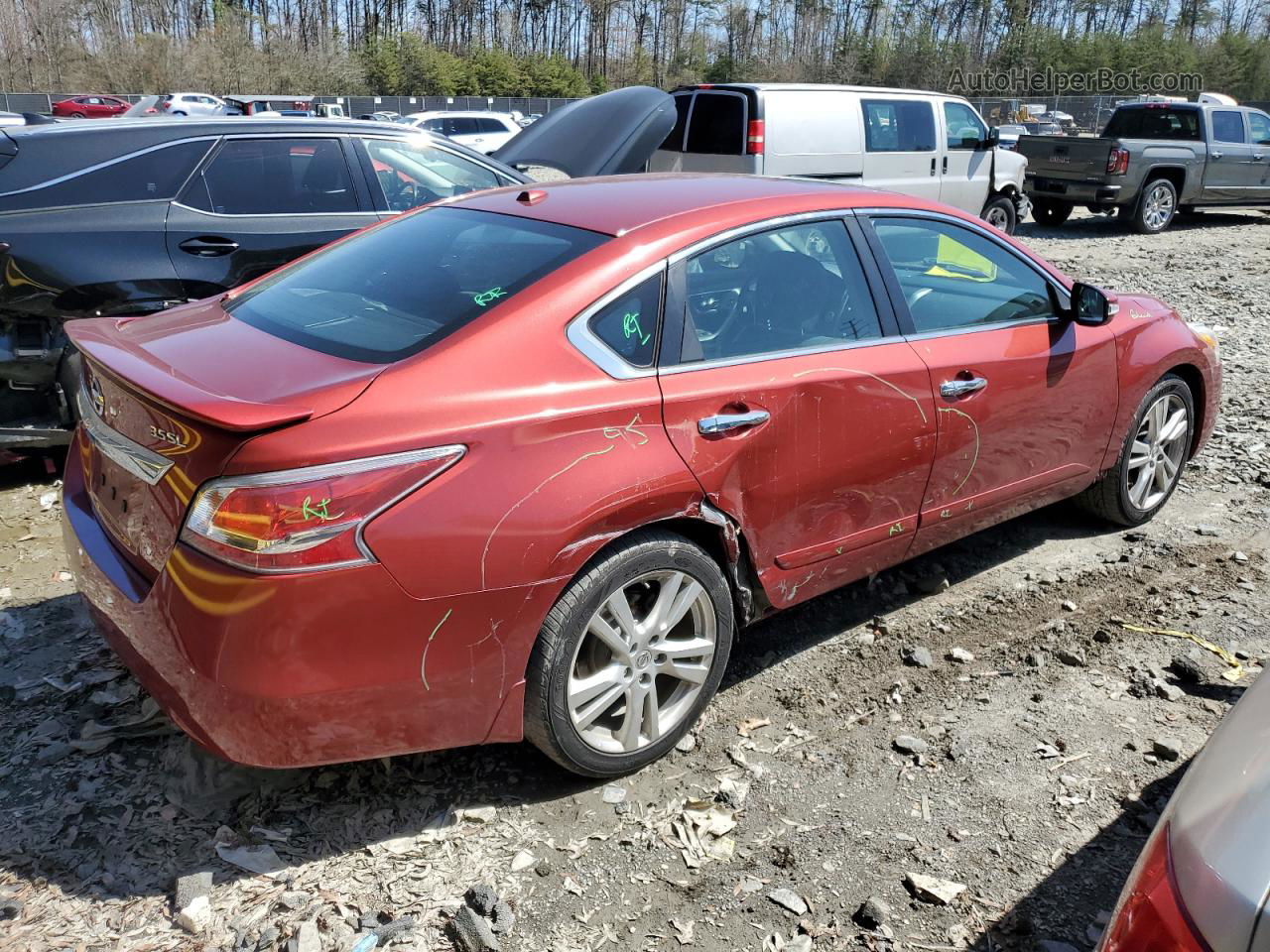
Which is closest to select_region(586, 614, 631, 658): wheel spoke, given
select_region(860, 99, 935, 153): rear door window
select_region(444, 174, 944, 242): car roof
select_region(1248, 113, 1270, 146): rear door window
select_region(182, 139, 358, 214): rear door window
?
select_region(444, 174, 944, 242): car roof

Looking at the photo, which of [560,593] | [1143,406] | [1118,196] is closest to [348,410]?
[560,593]

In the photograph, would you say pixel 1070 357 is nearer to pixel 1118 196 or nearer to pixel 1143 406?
pixel 1143 406

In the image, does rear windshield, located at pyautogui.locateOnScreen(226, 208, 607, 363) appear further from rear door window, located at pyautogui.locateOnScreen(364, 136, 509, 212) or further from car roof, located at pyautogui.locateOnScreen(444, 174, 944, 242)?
rear door window, located at pyautogui.locateOnScreen(364, 136, 509, 212)

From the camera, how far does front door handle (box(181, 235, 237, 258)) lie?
521 centimetres

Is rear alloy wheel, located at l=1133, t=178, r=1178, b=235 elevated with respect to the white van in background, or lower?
lower

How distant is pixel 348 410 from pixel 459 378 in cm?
30

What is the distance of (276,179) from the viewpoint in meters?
5.64

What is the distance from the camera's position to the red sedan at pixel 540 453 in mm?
2396

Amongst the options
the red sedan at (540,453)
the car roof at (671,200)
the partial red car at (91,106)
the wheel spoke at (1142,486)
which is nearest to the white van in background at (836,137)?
the wheel spoke at (1142,486)

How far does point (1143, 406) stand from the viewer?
4578mm

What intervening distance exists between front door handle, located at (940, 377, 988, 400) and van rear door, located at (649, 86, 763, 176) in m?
7.59

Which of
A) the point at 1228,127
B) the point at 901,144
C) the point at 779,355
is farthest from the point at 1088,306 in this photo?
the point at 1228,127

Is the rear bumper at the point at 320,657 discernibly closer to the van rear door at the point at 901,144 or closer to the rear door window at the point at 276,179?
the rear door window at the point at 276,179

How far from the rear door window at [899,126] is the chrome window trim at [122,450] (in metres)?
10.3
